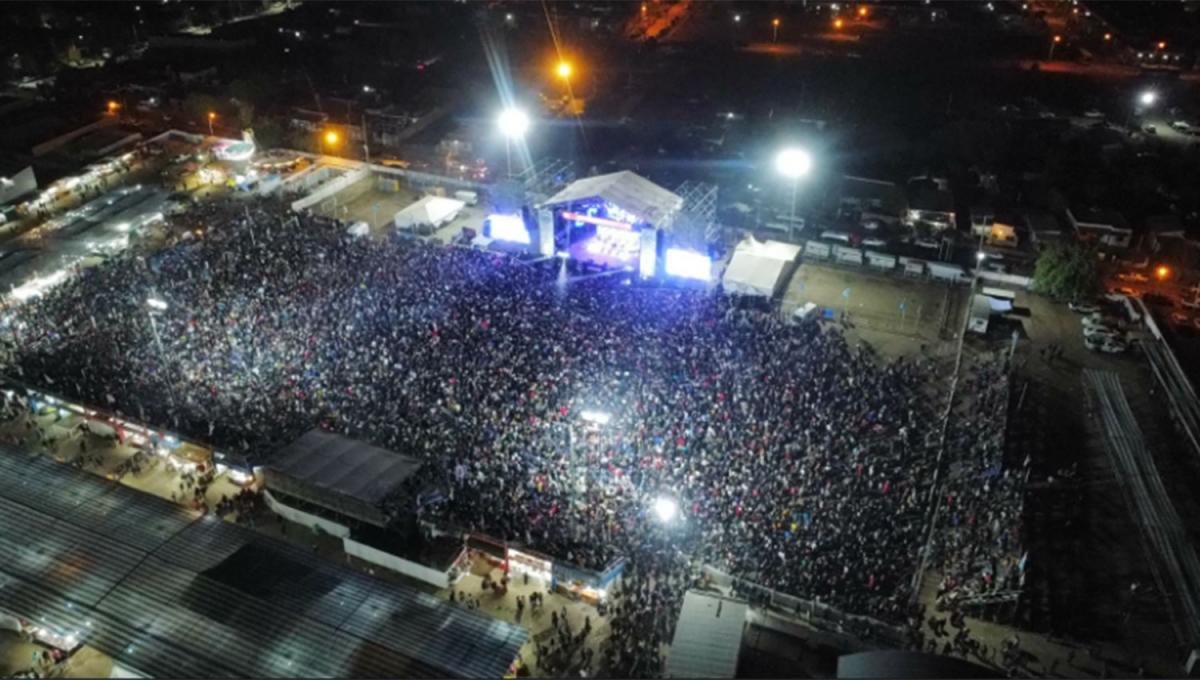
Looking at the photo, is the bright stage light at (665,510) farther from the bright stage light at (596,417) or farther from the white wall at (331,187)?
the white wall at (331,187)

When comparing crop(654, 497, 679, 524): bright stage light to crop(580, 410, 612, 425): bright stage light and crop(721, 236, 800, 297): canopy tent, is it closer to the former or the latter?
crop(580, 410, 612, 425): bright stage light

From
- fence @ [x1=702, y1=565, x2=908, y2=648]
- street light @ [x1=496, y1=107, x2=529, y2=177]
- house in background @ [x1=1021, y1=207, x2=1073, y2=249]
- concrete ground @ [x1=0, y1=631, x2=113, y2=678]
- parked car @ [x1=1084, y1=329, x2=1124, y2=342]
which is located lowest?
concrete ground @ [x1=0, y1=631, x2=113, y2=678]

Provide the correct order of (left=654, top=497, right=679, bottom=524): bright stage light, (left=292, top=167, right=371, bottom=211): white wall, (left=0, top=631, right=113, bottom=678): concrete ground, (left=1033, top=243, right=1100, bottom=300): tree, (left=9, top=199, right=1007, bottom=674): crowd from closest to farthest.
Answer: (left=0, top=631, right=113, bottom=678): concrete ground
(left=9, top=199, right=1007, bottom=674): crowd
(left=654, top=497, right=679, bottom=524): bright stage light
(left=1033, top=243, right=1100, bottom=300): tree
(left=292, top=167, right=371, bottom=211): white wall

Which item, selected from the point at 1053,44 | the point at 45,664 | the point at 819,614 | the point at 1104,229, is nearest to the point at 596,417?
the point at 819,614

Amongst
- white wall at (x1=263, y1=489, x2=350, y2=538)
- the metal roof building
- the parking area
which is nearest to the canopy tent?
the parking area

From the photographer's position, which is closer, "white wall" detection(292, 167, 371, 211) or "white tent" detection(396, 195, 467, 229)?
"white tent" detection(396, 195, 467, 229)

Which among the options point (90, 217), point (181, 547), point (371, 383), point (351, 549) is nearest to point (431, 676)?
point (351, 549)

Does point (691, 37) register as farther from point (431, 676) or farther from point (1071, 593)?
point (431, 676)

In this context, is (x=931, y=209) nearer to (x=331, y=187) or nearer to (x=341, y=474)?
(x=331, y=187)
